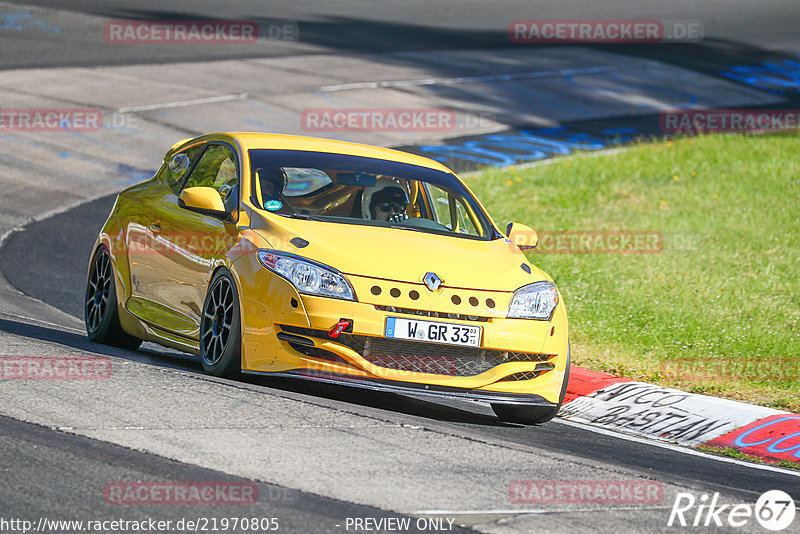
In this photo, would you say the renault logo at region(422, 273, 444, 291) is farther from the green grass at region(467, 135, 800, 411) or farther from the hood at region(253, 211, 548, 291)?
the green grass at region(467, 135, 800, 411)

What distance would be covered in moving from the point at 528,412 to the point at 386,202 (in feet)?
5.75

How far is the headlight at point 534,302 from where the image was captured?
7.64m

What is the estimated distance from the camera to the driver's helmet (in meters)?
8.59

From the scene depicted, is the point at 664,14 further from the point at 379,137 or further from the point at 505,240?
the point at 505,240

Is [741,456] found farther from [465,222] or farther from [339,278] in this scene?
[339,278]

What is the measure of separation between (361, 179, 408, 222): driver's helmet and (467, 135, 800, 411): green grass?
2444 millimetres

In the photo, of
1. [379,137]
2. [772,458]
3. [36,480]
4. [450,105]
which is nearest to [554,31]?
[450,105]

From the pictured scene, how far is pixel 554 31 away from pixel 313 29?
732 centimetres

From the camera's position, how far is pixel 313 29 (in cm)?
3322

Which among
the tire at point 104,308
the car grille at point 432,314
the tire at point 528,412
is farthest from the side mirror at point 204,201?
the tire at point 528,412

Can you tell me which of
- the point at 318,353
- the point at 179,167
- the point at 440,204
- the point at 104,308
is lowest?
the point at 104,308

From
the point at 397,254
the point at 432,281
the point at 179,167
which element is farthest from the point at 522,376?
the point at 179,167

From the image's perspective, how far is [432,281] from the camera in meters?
7.47

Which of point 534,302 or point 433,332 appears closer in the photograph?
point 433,332
